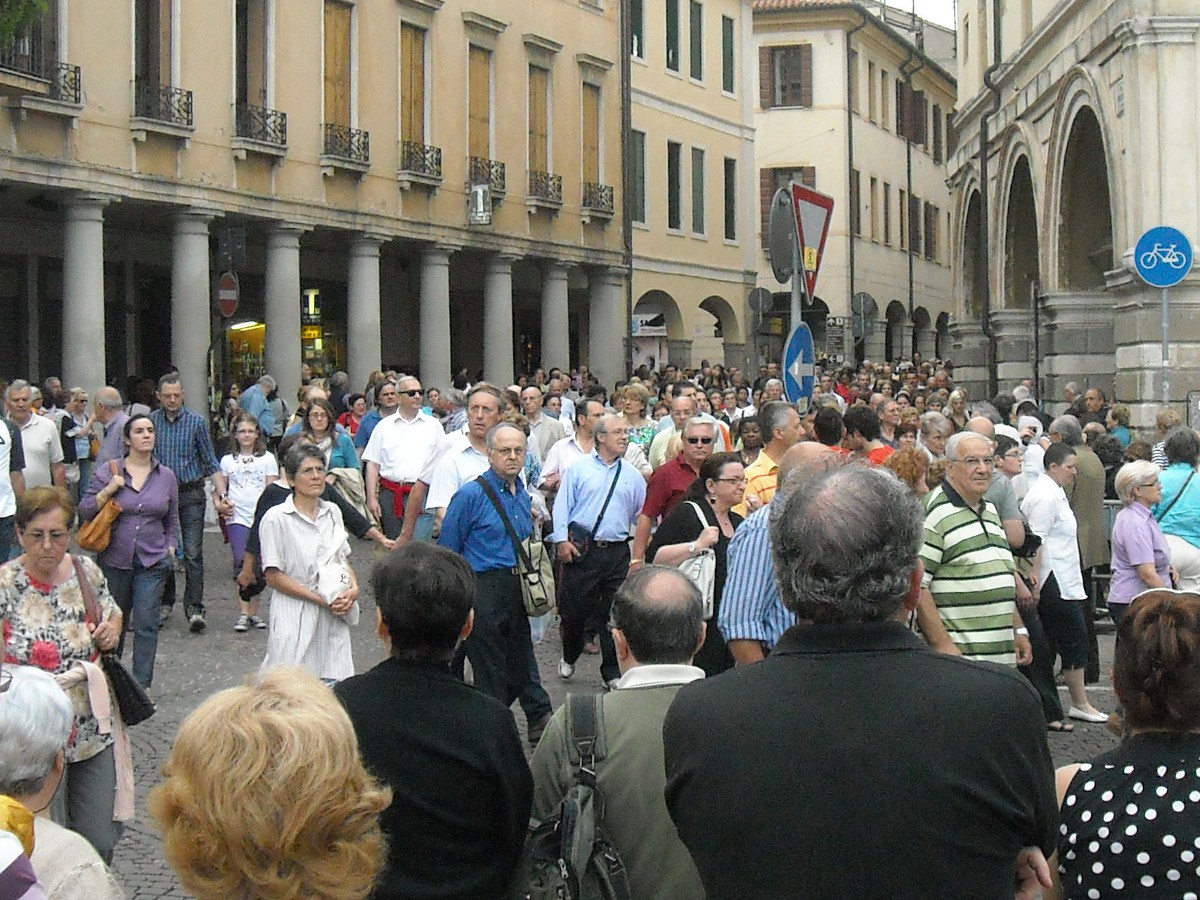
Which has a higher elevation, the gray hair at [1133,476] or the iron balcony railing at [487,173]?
the iron balcony railing at [487,173]

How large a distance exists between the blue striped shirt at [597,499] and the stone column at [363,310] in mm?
18780

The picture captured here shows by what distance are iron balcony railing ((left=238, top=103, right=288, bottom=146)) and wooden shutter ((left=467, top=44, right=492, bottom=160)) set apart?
5.69 metres

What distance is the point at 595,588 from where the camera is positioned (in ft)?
33.9

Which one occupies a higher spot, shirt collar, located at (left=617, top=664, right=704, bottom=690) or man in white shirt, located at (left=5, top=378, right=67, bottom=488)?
man in white shirt, located at (left=5, top=378, right=67, bottom=488)

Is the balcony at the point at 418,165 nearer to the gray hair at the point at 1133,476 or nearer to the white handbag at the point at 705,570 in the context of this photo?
the gray hair at the point at 1133,476

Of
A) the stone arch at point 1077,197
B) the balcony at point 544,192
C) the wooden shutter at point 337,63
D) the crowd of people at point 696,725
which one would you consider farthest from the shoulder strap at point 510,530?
the balcony at point 544,192

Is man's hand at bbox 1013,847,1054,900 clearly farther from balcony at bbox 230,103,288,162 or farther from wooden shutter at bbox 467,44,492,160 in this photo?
wooden shutter at bbox 467,44,492,160

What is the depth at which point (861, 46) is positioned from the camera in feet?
177

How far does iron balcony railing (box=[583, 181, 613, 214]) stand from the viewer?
34875 millimetres

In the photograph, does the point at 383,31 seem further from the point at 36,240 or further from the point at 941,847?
the point at 941,847

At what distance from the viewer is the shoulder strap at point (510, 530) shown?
8.58m

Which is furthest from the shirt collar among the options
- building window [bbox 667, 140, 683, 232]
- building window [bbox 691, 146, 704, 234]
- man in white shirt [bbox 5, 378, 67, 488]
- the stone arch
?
building window [bbox 691, 146, 704, 234]

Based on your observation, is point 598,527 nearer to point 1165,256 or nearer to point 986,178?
point 1165,256

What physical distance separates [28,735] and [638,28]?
34946 mm
